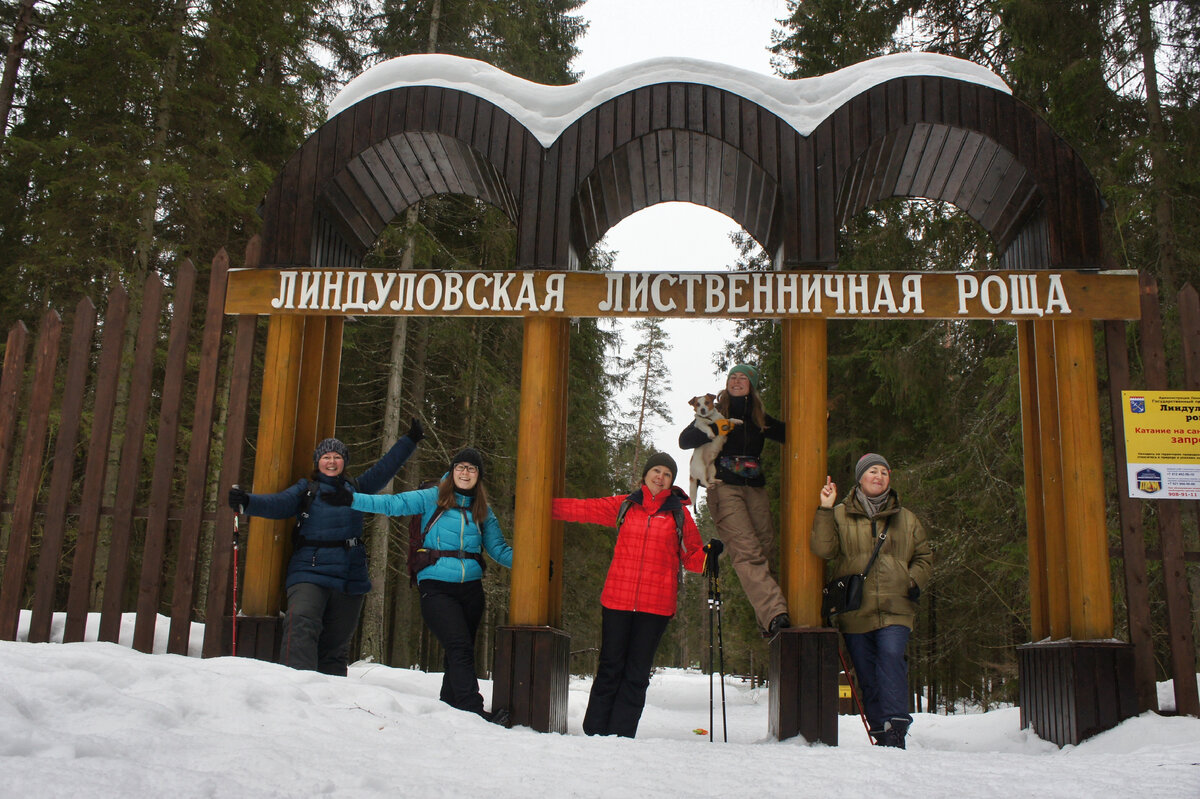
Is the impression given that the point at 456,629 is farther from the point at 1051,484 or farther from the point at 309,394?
the point at 1051,484

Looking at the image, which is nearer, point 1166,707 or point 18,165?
point 1166,707

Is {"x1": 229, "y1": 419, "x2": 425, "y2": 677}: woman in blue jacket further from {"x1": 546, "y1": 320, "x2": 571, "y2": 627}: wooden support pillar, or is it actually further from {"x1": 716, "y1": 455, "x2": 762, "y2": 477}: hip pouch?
{"x1": 716, "y1": 455, "x2": 762, "y2": 477}: hip pouch

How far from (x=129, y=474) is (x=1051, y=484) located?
271 inches

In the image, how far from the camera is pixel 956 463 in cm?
1436

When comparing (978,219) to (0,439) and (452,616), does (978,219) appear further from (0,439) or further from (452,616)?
(0,439)

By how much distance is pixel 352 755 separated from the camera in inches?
148

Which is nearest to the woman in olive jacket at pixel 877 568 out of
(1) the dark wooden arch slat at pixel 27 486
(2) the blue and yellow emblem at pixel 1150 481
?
(2) the blue and yellow emblem at pixel 1150 481

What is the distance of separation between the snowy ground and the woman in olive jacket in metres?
1.11

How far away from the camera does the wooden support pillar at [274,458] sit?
6621mm

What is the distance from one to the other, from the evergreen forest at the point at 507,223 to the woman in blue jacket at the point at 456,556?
276 inches

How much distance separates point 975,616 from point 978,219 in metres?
10.7

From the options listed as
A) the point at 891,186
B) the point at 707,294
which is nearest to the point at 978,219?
the point at 891,186

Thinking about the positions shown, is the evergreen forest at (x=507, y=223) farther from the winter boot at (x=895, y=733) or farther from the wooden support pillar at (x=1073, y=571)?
the winter boot at (x=895, y=733)

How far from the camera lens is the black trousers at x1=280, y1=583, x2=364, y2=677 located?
628 cm
